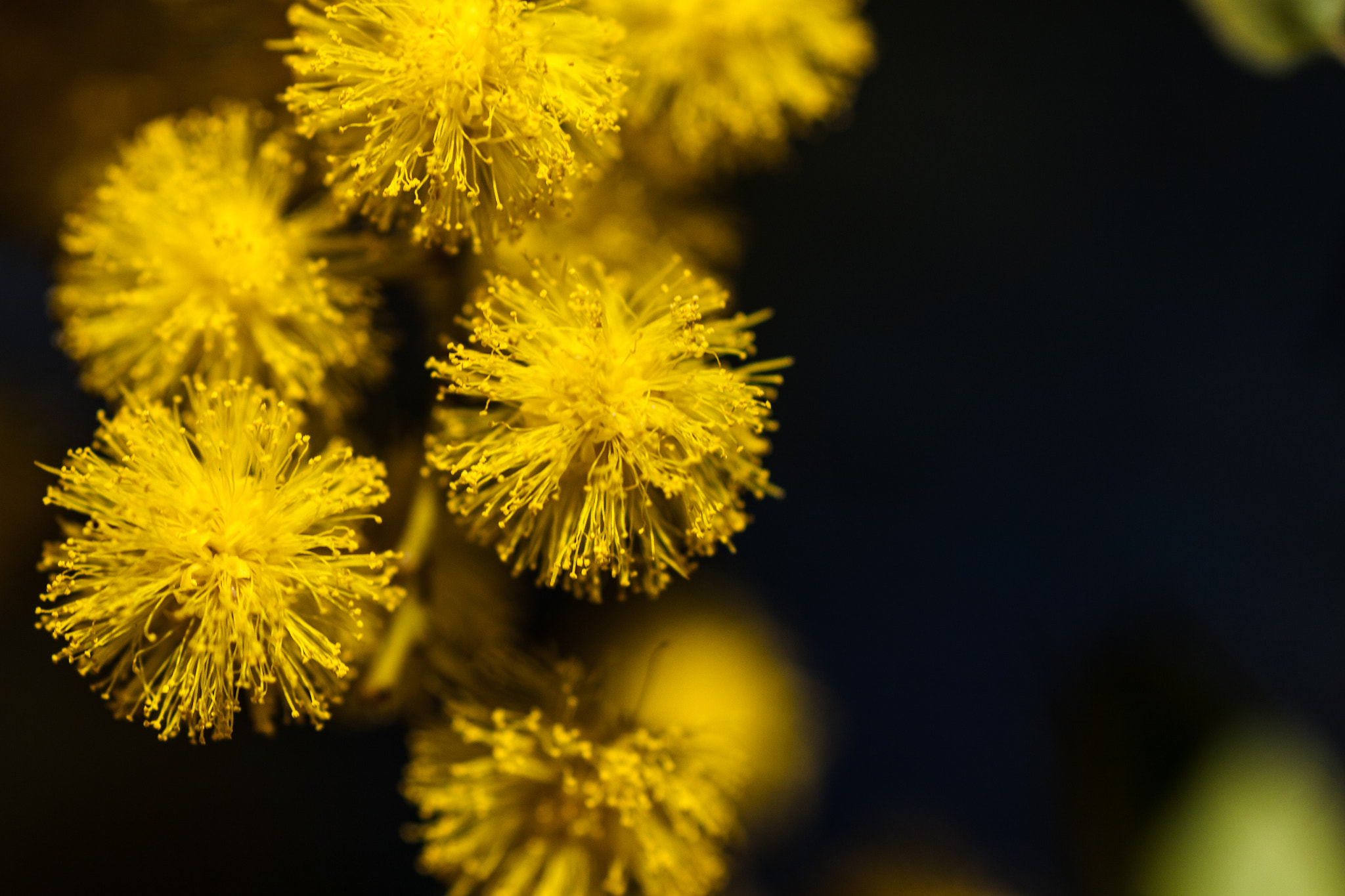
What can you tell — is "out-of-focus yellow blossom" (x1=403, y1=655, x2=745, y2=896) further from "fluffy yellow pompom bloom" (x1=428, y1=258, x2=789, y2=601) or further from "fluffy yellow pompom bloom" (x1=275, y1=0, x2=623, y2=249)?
"fluffy yellow pompom bloom" (x1=275, y1=0, x2=623, y2=249)

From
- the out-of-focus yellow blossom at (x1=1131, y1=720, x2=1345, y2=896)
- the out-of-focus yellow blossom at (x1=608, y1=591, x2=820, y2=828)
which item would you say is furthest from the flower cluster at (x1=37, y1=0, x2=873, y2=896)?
the out-of-focus yellow blossom at (x1=1131, y1=720, x2=1345, y2=896)

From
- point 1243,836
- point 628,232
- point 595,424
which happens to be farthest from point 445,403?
point 1243,836

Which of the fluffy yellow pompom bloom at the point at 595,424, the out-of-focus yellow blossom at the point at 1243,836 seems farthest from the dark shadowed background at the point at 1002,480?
the fluffy yellow pompom bloom at the point at 595,424

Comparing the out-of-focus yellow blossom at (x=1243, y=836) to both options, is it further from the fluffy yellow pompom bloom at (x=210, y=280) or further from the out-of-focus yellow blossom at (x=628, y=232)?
the fluffy yellow pompom bloom at (x=210, y=280)

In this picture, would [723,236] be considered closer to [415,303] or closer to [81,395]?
[415,303]

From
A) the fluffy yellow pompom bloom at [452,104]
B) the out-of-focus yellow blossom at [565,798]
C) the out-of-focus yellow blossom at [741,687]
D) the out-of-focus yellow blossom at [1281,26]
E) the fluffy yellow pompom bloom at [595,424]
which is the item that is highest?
the out-of-focus yellow blossom at [1281,26]

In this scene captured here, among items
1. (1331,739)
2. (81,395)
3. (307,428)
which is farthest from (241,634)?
(1331,739)

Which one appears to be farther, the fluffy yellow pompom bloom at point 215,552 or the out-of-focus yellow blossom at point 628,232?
the out-of-focus yellow blossom at point 628,232
